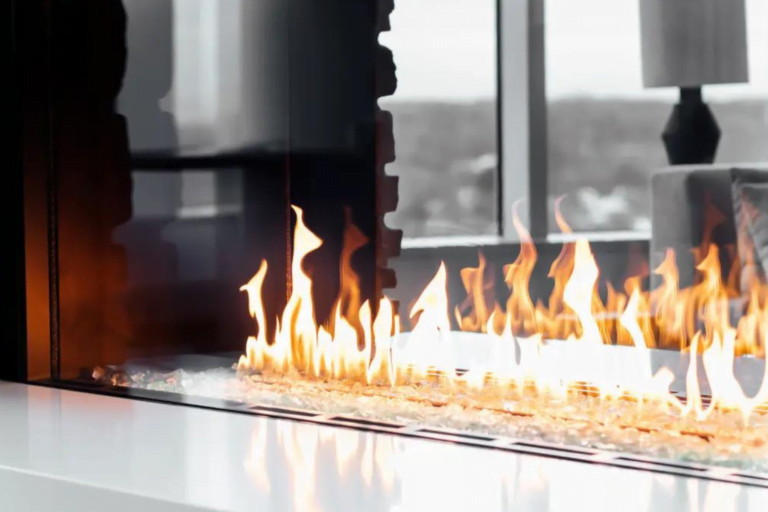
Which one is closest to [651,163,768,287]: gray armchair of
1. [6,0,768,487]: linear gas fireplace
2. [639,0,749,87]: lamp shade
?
[6,0,768,487]: linear gas fireplace

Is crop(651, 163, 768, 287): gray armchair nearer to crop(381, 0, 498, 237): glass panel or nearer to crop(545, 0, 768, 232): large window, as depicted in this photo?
crop(545, 0, 768, 232): large window

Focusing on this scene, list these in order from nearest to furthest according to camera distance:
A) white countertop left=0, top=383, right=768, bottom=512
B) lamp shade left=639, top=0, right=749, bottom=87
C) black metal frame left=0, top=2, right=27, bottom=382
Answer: white countertop left=0, top=383, right=768, bottom=512
lamp shade left=639, top=0, right=749, bottom=87
black metal frame left=0, top=2, right=27, bottom=382

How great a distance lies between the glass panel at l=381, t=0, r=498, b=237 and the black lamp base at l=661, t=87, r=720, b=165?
358 mm

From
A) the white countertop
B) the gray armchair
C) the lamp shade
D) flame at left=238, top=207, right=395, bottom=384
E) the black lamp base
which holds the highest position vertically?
the lamp shade

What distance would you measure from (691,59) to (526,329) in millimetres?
598

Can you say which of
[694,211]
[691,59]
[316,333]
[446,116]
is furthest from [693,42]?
[316,333]

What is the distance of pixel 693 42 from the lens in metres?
1.98

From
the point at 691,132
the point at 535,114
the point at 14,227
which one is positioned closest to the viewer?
the point at 691,132

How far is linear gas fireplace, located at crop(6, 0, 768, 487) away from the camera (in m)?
1.98

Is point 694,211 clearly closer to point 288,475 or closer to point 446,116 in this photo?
point 446,116

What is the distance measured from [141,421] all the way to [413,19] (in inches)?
38.9

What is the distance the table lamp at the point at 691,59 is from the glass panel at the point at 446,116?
33 centimetres

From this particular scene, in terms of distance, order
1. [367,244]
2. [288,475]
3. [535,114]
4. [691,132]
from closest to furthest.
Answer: [288,475] < [691,132] < [535,114] < [367,244]

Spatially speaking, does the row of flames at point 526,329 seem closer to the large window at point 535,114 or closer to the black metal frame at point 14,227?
the large window at point 535,114
